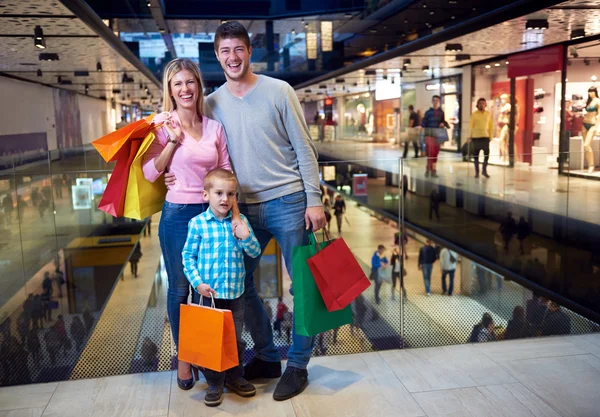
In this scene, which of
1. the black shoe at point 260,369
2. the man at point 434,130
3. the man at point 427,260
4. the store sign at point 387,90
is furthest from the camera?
the store sign at point 387,90

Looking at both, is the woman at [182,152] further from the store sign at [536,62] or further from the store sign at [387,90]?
the store sign at [387,90]

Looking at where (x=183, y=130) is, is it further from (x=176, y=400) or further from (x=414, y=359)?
(x=414, y=359)

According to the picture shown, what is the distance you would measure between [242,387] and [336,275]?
650 mm

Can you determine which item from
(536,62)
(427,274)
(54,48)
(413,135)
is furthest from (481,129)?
(54,48)

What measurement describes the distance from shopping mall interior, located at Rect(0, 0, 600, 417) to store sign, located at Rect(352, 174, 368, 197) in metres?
0.08

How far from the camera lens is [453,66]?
18.8 m

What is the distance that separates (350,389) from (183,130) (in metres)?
1.37

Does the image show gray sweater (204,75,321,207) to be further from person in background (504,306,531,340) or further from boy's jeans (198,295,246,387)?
person in background (504,306,531,340)

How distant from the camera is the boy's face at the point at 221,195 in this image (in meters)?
2.61

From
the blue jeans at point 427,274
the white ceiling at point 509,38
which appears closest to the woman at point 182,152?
the blue jeans at point 427,274

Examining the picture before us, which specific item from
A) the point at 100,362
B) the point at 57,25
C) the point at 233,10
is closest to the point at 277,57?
the point at 233,10

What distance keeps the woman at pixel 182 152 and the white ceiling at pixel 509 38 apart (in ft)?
22.4

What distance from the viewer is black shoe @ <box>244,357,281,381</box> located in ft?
10.00

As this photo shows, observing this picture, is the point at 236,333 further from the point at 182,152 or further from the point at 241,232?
the point at 182,152
